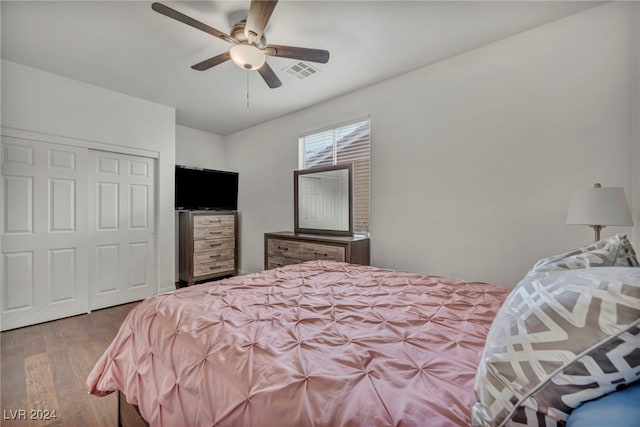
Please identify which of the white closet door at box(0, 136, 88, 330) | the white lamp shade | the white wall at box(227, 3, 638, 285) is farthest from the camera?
the white closet door at box(0, 136, 88, 330)

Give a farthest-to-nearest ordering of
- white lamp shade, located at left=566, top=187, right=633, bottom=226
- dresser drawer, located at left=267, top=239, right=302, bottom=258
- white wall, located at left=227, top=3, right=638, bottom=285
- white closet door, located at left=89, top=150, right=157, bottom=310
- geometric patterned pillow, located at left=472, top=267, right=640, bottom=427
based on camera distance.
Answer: dresser drawer, located at left=267, top=239, right=302, bottom=258 → white closet door, located at left=89, top=150, right=157, bottom=310 → white wall, located at left=227, top=3, right=638, bottom=285 → white lamp shade, located at left=566, top=187, right=633, bottom=226 → geometric patterned pillow, located at left=472, top=267, right=640, bottom=427

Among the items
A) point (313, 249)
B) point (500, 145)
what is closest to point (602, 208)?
point (500, 145)

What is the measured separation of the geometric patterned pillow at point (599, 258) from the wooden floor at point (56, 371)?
2.34m

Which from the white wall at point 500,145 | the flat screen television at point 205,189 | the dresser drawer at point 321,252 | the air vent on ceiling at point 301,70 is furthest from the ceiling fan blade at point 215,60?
the flat screen television at point 205,189

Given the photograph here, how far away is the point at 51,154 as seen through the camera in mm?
3000

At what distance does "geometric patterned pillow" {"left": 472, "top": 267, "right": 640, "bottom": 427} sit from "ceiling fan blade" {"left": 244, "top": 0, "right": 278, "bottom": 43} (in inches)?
74.3

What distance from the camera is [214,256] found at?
178 inches

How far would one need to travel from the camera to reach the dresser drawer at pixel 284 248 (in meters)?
3.43

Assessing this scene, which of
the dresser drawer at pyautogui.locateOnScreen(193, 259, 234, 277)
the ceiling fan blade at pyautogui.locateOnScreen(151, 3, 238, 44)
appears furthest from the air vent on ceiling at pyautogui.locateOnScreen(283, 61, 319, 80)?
the dresser drawer at pyautogui.locateOnScreen(193, 259, 234, 277)

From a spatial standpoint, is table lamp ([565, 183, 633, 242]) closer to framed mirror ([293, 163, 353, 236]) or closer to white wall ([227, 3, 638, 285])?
white wall ([227, 3, 638, 285])

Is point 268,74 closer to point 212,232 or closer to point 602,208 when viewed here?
point 602,208

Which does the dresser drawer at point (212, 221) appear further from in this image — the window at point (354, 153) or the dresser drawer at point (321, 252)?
the dresser drawer at point (321, 252)

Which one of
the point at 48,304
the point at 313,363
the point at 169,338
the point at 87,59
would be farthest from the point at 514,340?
the point at 48,304

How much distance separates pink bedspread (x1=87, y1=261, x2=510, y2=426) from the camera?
27.0 inches
